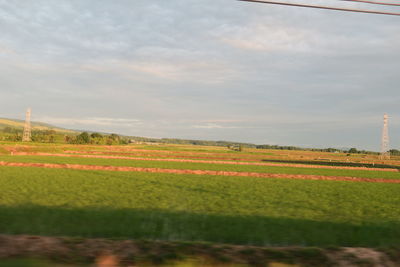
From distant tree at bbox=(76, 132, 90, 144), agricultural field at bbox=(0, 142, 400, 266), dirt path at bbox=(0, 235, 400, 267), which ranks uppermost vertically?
distant tree at bbox=(76, 132, 90, 144)

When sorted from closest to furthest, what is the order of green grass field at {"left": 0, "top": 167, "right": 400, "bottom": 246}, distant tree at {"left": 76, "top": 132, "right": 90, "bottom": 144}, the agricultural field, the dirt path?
the dirt path → the agricultural field → green grass field at {"left": 0, "top": 167, "right": 400, "bottom": 246} → distant tree at {"left": 76, "top": 132, "right": 90, "bottom": 144}

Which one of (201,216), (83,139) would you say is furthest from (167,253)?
(83,139)

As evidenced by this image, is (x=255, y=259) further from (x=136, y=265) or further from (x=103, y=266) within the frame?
(x=103, y=266)

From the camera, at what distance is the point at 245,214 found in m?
14.3

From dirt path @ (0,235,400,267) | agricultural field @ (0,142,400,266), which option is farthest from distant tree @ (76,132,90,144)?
dirt path @ (0,235,400,267)

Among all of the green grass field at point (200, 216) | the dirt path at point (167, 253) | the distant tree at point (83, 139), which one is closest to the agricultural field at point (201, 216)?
the green grass field at point (200, 216)

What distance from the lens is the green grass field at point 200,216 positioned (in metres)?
10.4

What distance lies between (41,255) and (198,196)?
1285 cm

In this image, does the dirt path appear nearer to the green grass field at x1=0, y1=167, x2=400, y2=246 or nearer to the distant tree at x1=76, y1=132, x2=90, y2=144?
the green grass field at x1=0, y1=167, x2=400, y2=246

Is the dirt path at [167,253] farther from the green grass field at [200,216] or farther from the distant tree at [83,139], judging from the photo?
the distant tree at [83,139]

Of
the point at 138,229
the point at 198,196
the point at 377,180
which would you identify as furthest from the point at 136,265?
the point at 377,180

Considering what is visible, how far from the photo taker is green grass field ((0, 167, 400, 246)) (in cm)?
1040

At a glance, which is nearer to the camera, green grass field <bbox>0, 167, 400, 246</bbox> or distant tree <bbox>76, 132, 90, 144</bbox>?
green grass field <bbox>0, 167, 400, 246</bbox>

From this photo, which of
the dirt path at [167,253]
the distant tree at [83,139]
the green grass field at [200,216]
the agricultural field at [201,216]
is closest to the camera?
the dirt path at [167,253]
